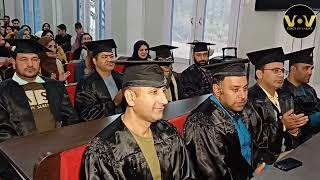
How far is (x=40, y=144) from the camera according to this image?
2.04 metres

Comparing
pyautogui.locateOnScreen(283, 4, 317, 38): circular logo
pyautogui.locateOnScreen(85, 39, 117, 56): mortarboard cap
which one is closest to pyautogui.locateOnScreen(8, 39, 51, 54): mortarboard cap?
pyautogui.locateOnScreen(85, 39, 117, 56): mortarboard cap

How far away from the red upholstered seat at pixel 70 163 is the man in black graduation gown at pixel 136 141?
0.65ft

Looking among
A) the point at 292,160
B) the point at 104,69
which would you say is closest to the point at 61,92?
the point at 104,69

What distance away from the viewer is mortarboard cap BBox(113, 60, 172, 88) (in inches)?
63.6

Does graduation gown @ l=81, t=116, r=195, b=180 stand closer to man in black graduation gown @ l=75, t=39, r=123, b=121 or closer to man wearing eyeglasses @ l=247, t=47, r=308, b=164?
man wearing eyeglasses @ l=247, t=47, r=308, b=164

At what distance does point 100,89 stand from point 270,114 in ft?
5.44

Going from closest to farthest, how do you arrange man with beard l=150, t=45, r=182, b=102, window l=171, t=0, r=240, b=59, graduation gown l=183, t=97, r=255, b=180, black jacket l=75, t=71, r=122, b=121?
graduation gown l=183, t=97, r=255, b=180
black jacket l=75, t=71, r=122, b=121
man with beard l=150, t=45, r=182, b=102
window l=171, t=0, r=240, b=59

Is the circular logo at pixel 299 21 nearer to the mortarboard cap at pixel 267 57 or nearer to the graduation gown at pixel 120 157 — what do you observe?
the mortarboard cap at pixel 267 57

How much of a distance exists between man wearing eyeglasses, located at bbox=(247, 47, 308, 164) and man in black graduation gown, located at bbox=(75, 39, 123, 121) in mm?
1331

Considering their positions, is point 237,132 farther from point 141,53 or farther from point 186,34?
point 186,34

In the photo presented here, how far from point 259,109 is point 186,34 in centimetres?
365

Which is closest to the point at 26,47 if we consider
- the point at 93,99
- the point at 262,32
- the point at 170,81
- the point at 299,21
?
the point at 93,99

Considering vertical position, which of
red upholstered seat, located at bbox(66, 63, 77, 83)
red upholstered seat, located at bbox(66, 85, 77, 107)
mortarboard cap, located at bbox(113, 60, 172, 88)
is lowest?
red upholstered seat, located at bbox(66, 85, 77, 107)

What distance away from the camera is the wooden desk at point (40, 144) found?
1804 millimetres
